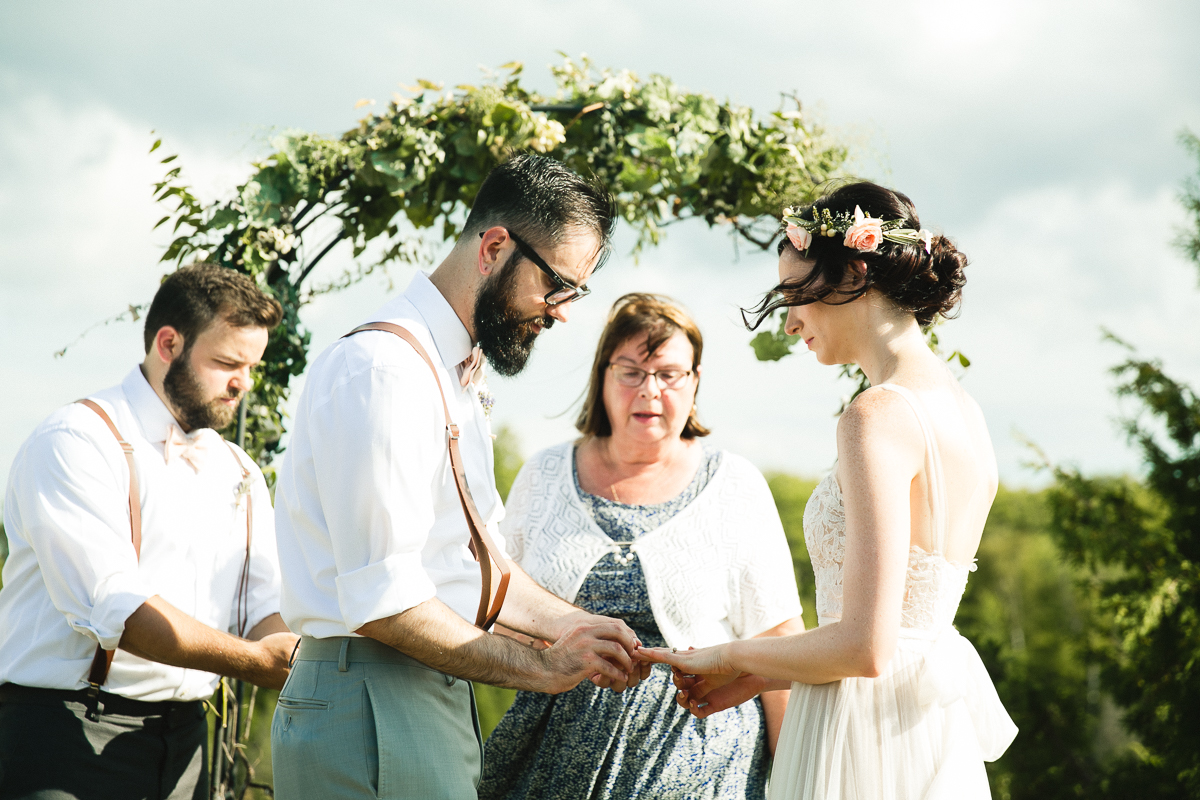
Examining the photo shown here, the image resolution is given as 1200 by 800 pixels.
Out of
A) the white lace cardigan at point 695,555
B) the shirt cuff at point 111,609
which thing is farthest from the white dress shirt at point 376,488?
the white lace cardigan at point 695,555

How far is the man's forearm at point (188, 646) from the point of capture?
272 centimetres

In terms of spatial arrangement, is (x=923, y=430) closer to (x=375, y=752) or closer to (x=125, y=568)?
(x=375, y=752)

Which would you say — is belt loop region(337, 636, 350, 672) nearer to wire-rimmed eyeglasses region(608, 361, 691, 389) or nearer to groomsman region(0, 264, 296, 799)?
groomsman region(0, 264, 296, 799)

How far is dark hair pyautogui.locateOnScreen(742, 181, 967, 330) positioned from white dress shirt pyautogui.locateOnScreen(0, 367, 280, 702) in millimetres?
2011

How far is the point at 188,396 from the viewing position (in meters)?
3.23

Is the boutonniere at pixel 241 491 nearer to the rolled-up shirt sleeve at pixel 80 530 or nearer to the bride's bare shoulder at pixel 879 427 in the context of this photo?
the rolled-up shirt sleeve at pixel 80 530

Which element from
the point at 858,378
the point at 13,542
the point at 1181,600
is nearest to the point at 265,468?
the point at 13,542

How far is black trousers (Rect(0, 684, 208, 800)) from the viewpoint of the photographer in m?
2.74

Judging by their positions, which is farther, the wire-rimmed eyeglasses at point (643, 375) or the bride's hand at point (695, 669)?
the wire-rimmed eyeglasses at point (643, 375)

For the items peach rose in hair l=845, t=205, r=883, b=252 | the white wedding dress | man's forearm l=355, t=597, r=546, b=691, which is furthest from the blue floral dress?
peach rose in hair l=845, t=205, r=883, b=252

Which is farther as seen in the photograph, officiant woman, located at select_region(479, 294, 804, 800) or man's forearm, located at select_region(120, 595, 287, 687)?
officiant woman, located at select_region(479, 294, 804, 800)

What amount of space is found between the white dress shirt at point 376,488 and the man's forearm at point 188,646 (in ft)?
2.25

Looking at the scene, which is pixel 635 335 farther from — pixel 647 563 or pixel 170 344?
pixel 170 344

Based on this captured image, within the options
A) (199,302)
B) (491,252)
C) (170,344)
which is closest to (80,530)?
(170,344)
